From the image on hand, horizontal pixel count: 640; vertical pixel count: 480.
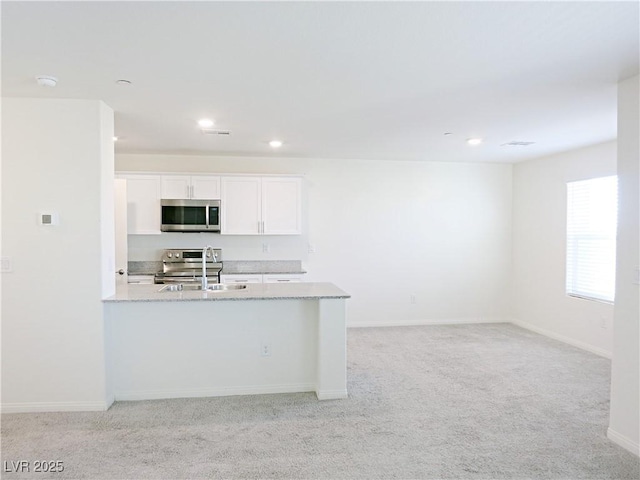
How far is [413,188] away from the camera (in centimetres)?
627

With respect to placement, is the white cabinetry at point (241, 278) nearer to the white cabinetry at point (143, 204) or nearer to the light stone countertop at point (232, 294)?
the white cabinetry at point (143, 204)

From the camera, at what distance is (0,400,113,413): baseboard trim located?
3.26 m

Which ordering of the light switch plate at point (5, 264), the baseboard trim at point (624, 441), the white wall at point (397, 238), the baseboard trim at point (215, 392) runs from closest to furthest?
1. the baseboard trim at point (624, 441)
2. the light switch plate at point (5, 264)
3. the baseboard trim at point (215, 392)
4. the white wall at point (397, 238)

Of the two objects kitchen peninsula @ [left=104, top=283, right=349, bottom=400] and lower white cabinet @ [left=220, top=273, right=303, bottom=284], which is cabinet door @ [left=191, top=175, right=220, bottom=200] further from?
kitchen peninsula @ [left=104, top=283, right=349, bottom=400]

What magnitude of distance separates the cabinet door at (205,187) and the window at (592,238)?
4.49m

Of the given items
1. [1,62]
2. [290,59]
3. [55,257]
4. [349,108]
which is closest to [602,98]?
[349,108]

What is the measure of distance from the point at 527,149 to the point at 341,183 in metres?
2.43

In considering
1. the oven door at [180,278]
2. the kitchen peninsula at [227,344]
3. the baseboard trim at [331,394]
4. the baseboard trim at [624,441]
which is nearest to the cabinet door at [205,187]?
the oven door at [180,278]

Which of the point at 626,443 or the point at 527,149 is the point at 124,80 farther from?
the point at 527,149

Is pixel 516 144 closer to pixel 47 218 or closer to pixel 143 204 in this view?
pixel 143 204

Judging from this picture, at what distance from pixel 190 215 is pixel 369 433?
3.61 metres

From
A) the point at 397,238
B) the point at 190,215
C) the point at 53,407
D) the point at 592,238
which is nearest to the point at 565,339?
the point at 592,238

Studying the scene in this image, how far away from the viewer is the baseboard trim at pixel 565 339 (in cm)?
482

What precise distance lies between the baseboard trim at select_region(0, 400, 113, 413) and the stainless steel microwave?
2521mm
